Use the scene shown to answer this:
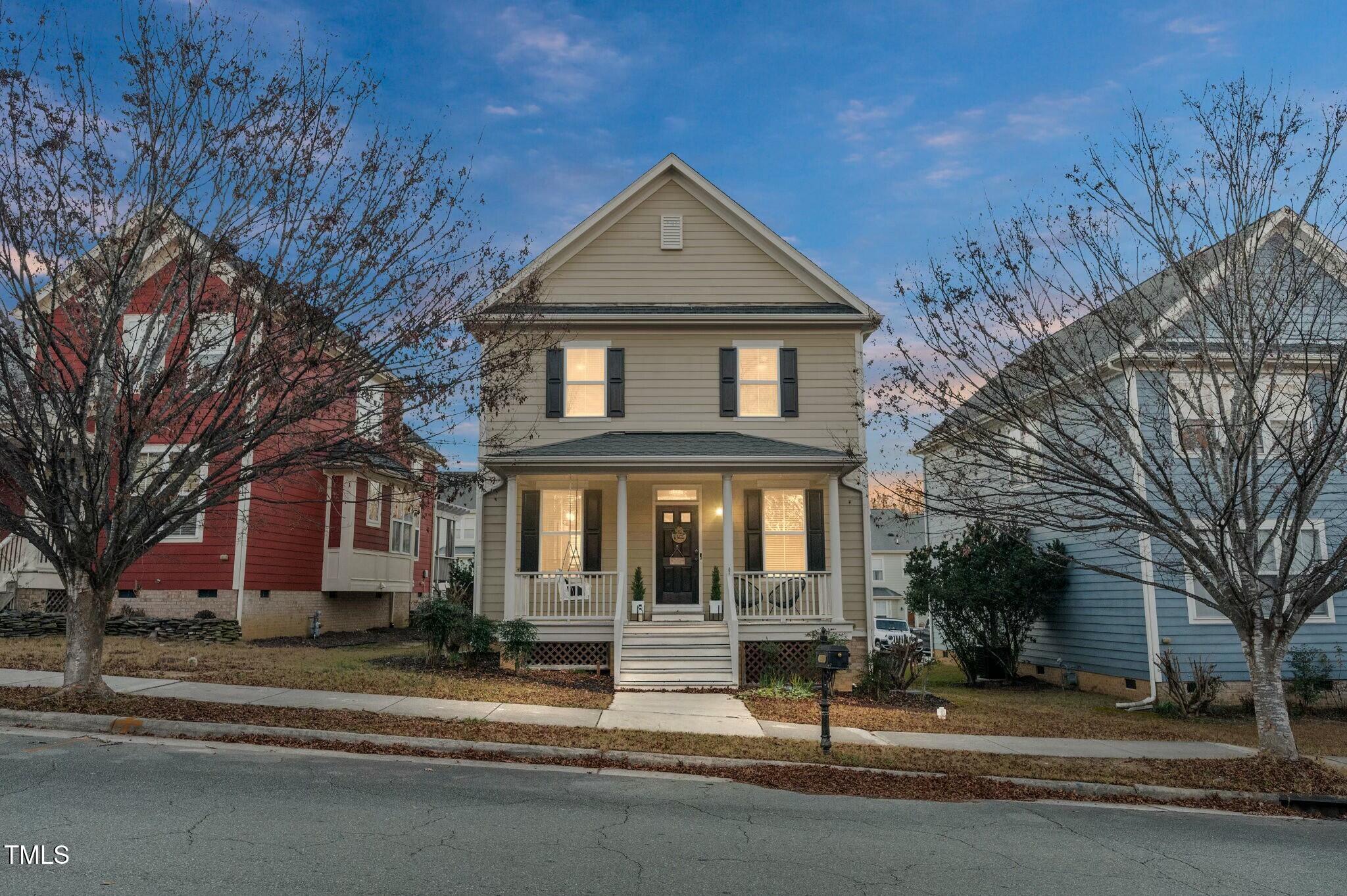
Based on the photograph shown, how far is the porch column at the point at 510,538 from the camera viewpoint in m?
16.0

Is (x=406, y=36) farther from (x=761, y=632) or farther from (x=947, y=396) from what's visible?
(x=761, y=632)

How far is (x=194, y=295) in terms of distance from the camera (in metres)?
11.2

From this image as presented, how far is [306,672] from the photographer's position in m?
13.4

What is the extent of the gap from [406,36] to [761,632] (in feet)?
36.6

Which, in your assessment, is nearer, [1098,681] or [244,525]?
[1098,681]

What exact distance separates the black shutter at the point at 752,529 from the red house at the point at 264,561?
6.37 meters

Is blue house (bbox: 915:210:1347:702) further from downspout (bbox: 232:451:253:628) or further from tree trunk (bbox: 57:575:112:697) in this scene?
downspout (bbox: 232:451:253:628)

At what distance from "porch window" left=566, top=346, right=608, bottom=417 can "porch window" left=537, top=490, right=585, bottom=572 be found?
1736 mm

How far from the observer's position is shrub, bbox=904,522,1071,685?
18281mm

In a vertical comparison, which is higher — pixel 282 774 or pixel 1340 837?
pixel 282 774

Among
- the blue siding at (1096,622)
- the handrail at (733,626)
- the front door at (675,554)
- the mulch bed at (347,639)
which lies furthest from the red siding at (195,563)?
the blue siding at (1096,622)

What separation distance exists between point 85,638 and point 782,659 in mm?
10718

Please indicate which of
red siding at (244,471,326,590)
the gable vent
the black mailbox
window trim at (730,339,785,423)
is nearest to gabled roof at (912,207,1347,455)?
the black mailbox

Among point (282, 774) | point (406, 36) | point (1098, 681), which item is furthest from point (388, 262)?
point (1098, 681)
